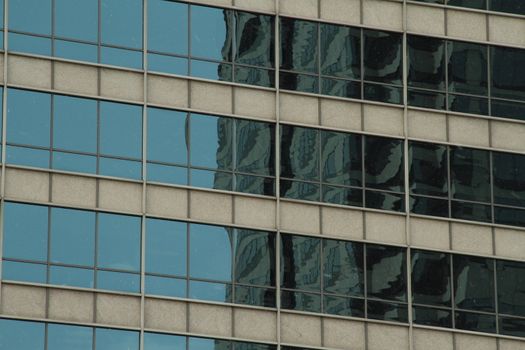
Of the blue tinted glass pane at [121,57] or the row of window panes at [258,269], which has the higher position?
the blue tinted glass pane at [121,57]

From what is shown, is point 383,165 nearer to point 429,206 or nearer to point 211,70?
point 429,206

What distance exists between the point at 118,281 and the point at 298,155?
648 cm

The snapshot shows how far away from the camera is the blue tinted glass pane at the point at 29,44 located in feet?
211

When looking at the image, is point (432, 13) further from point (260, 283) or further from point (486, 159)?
point (260, 283)

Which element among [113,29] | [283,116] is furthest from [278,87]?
[113,29]

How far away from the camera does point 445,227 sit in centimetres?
6744

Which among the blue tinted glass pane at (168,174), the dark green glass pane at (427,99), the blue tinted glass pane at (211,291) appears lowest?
the blue tinted glass pane at (211,291)

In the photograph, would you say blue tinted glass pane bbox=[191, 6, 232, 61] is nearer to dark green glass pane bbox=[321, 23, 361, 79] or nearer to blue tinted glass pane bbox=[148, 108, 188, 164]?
blue tinted glass pane bbox=[148, 108, 188, 164]

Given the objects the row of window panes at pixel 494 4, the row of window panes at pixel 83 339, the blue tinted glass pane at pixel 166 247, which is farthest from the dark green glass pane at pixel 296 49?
the row of window panes at pixel 83 339

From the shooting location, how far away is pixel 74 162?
210 ft

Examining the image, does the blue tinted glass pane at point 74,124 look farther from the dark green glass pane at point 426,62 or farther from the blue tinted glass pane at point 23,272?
the dark green glass pane at point 426,62

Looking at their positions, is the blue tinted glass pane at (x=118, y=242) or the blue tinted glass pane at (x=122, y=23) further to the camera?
the blue tinted glass pane at (x=122, y=23)

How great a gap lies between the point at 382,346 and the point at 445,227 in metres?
4.06

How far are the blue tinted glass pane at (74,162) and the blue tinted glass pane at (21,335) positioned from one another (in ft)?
14.4
